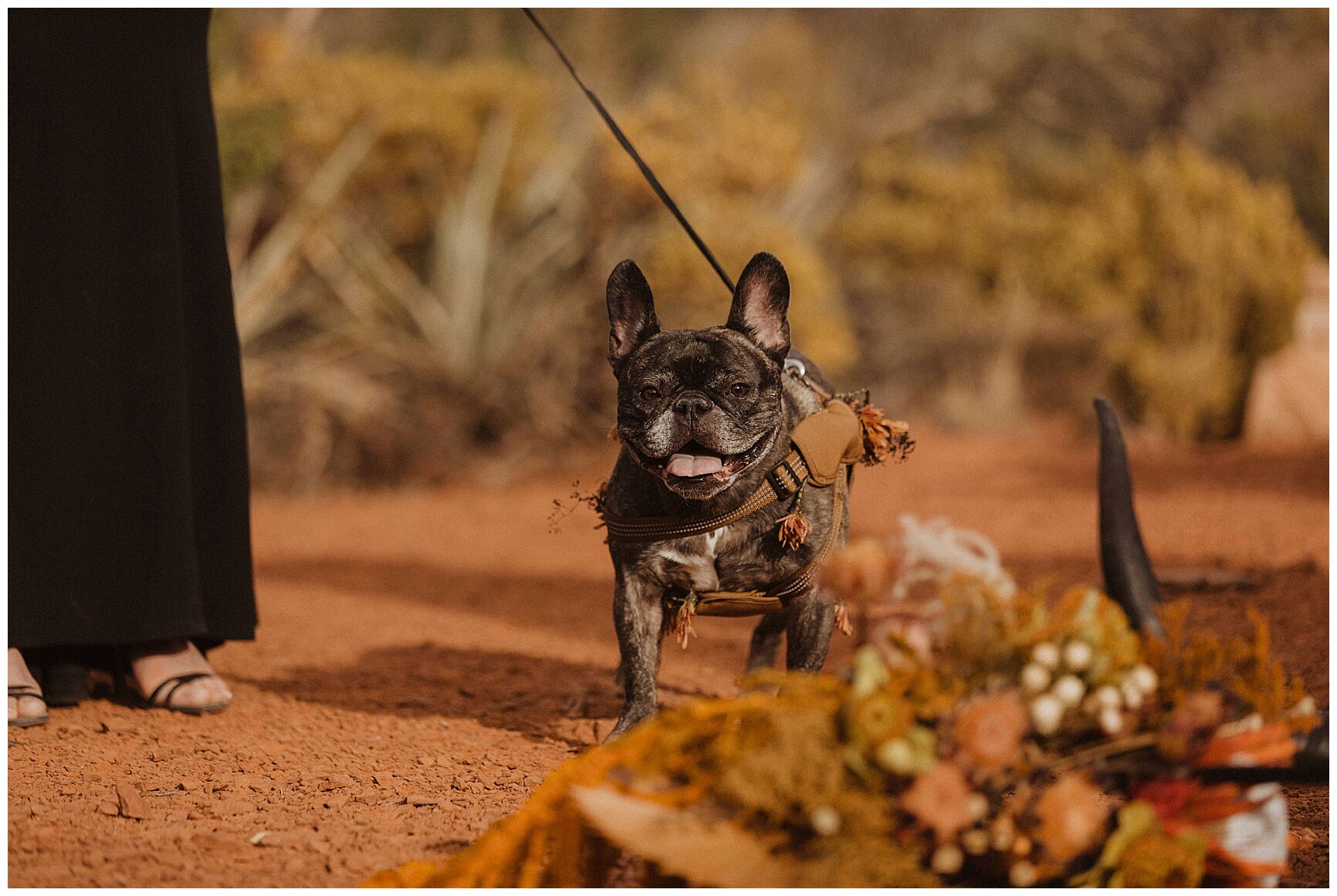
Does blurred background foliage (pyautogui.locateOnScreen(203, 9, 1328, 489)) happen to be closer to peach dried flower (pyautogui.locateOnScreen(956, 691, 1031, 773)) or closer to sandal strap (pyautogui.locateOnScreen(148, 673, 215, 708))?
sandal strap (pyautogui.locateOnScreen(148, 673, 215, 708))

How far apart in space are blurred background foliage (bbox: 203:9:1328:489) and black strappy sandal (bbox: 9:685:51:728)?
770 centimetres

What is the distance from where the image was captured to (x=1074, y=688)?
6.47ft

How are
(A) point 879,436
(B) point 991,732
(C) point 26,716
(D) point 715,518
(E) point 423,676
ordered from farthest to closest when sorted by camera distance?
1. (E) point 423,676
2. (C) point 26,716
3. (A) point 879,436
4. (D) point 715,518
5. (B) point 991,732

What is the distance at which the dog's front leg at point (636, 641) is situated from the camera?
3078 millimetres

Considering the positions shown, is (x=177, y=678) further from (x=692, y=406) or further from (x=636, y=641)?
(x=692, y=406)

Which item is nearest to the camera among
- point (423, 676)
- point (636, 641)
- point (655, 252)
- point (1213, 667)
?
point (1213, 667)

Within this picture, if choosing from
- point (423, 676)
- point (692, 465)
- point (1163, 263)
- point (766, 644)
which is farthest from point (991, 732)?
point (1163, 263)

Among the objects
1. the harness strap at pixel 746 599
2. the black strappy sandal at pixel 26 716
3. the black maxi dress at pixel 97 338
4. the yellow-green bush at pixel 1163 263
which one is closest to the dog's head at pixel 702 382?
the harness strap at pixel 746 599

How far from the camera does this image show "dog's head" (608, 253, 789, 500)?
284 cm

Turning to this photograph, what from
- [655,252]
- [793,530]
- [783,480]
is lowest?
[793,530]

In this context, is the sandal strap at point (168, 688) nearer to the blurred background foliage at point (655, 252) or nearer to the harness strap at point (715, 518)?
the harness strap at point (715, 518)

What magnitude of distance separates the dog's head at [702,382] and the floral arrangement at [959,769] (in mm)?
757

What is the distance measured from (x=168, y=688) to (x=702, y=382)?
2.10m

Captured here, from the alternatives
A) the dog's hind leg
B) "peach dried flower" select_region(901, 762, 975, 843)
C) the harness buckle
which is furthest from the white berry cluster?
the dog's hind leg
